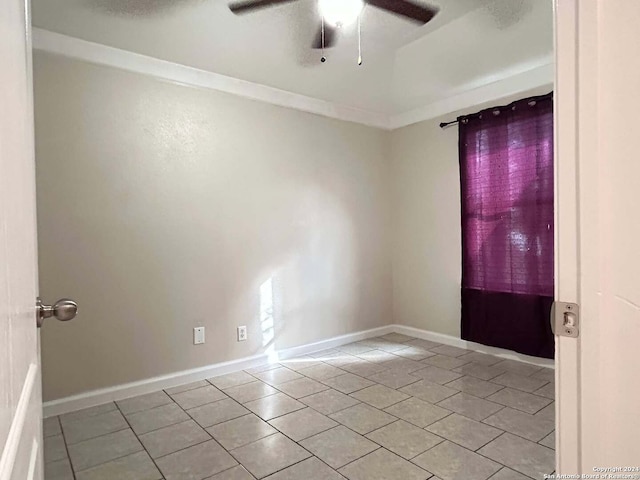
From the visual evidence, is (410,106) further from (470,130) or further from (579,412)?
(579,412)

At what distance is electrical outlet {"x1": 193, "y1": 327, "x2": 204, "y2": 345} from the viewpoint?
2.97 m

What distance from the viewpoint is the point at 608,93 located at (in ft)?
2.02

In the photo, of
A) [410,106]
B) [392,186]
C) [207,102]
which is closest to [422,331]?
[392,186]

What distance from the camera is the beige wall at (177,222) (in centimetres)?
247

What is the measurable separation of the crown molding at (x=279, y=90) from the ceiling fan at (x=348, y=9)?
89cm

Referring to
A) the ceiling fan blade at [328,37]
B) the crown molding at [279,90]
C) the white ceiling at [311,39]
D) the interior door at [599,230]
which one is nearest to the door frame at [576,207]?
the interior door at [599,230]

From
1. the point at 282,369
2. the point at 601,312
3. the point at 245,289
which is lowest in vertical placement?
the point at 282,369

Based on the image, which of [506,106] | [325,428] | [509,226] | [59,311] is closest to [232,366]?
[325,428]

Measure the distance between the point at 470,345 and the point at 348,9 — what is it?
3.02 m

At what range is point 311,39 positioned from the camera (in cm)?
256

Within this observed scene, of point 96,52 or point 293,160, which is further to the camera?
point 293,160

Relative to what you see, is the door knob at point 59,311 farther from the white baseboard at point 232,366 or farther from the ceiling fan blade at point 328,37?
the ceiling fan blade at point 328,37

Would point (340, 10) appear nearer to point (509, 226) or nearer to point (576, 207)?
point (576, 207)

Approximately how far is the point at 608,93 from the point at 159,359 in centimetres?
295
